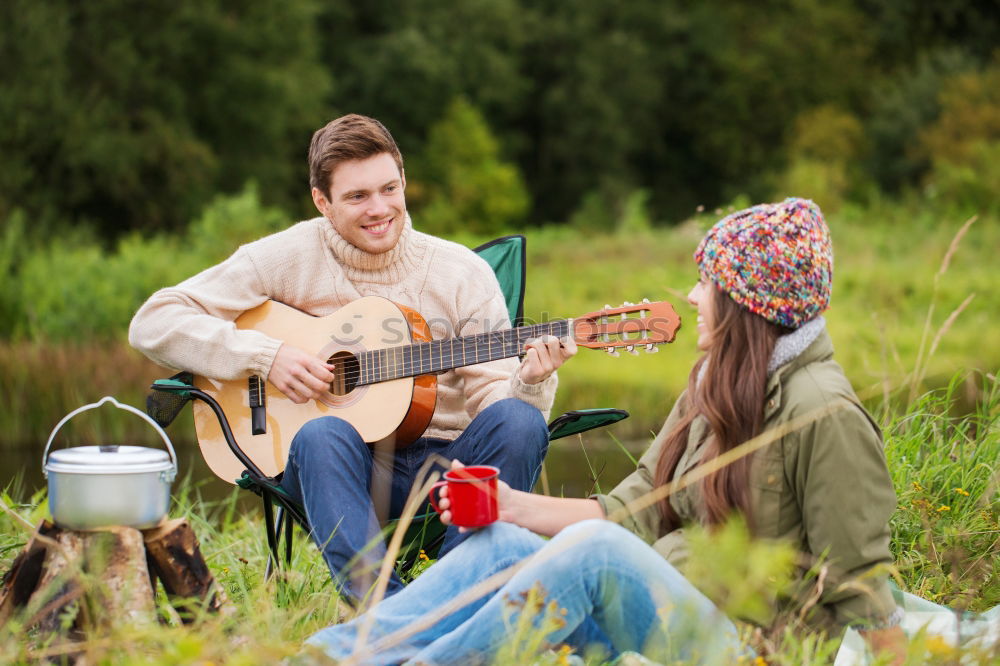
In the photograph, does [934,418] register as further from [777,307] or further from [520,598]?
[520,598]

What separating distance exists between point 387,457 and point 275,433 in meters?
0.29

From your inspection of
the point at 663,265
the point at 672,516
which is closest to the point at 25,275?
the point at 663,265

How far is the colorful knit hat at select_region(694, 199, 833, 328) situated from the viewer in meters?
2.03

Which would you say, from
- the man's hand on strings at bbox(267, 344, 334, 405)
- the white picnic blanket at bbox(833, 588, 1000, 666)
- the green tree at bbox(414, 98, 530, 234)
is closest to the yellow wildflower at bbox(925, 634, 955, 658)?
the white picnic blanket at bbox(833, 588, 1000, 666)

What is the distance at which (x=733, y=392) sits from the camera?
81.4 inches

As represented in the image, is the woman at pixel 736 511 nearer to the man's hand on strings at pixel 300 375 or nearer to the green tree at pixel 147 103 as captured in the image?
the man's hand on strings at pixel 300 375

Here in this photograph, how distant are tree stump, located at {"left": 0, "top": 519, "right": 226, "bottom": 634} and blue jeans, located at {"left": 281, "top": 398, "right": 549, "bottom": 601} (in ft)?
0.92

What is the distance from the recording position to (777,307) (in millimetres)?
2039

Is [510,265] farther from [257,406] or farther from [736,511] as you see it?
[736,511]

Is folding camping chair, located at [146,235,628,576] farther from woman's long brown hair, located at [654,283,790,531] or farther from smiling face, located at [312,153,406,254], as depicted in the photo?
woman's long brown hair, located at [654,283,790,531]

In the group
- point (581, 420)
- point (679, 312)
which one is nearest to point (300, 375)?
point (581, 420)

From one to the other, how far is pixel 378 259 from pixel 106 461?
1.12m

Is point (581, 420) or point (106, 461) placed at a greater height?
point (106, 461)

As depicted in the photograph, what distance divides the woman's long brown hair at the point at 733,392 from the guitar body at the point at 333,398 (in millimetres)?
925
